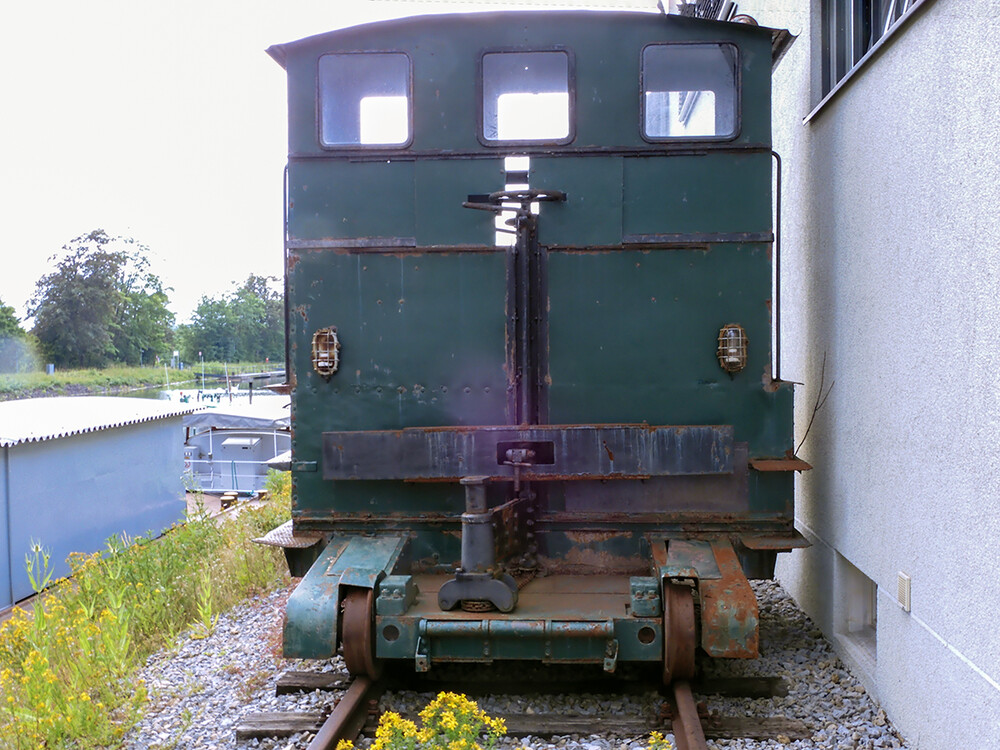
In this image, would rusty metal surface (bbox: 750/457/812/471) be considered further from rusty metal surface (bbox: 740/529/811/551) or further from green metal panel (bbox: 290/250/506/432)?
green metal panel (bbox: 290/250/506/432)

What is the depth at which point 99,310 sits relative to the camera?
35.9m

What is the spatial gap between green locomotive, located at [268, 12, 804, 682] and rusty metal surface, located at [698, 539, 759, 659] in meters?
0.41

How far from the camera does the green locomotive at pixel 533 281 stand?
4.84 metres

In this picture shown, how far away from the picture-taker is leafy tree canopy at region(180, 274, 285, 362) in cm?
3725

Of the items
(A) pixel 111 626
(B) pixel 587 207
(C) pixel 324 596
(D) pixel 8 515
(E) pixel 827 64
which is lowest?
(D) pixel 8 515

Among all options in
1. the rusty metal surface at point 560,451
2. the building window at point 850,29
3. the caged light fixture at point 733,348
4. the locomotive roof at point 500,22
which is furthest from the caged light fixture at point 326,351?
the building window at point 850,29

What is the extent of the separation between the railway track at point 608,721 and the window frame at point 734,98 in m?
2.93

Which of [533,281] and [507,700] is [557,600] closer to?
[507,700]

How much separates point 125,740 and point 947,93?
4.62m

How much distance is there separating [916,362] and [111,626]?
488 cm

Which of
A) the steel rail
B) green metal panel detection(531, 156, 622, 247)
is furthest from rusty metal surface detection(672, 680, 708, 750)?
green metal panel detection(531, 156, 622, 247)

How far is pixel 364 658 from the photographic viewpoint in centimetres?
431

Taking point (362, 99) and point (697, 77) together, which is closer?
point (697, 77)

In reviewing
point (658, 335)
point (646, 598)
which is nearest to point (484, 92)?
point (658, 335)
